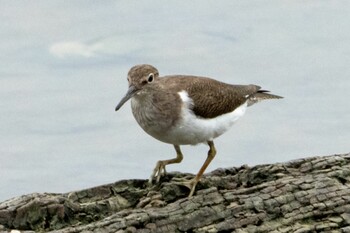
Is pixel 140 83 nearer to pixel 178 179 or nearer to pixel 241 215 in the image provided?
pixel 178 179

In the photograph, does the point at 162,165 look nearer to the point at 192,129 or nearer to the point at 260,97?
the point at 192,129

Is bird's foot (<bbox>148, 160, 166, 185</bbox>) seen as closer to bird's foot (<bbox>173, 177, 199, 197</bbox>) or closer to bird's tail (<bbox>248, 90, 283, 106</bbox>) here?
bird's foot (<bbox>173, 177, 199, 197</bbox>)

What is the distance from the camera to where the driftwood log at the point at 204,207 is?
932 centimetres

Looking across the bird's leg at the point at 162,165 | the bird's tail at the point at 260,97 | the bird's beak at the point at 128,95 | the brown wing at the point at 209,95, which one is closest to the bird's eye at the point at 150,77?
the bird's beak at the point at 128,95

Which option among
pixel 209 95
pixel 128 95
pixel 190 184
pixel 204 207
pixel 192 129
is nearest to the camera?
pixel 204 207

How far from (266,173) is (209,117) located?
1140 millimetres

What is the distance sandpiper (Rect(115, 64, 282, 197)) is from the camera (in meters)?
10.7

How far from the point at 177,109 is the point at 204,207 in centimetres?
164

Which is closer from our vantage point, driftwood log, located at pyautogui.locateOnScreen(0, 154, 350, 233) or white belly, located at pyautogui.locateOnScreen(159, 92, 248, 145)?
driftwood log, located at pyautogui.locateOnScreen(0, 154, 350, 233)

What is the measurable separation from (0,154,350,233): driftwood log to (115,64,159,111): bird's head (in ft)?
3.45

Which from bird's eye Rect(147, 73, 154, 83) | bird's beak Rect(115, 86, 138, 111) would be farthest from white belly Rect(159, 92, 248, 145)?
bird's beak Rect(115, 86, 138, 111)

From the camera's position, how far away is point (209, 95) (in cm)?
1138

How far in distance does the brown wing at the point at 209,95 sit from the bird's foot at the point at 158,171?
74 centimetres

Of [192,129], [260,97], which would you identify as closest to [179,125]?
[192,129]
